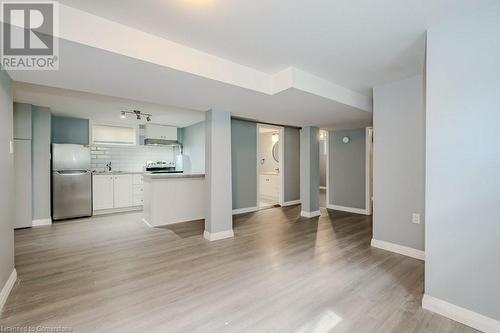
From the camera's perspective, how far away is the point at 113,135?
5.80 meters

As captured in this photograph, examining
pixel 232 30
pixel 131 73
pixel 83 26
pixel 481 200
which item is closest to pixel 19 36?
pixel 83 26

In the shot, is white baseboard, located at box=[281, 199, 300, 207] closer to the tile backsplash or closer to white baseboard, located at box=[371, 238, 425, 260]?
white baseboard, located at box=[371, 238, 425, 260]

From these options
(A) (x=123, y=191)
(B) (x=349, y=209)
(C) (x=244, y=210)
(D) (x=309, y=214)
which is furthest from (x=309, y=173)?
(A) (x=123, y=191)

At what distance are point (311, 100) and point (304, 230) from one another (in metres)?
2.25

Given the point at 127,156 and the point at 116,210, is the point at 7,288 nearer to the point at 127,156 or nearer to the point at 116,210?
the point at 116,210

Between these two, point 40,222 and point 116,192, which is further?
point 116,192

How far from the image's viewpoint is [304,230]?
13.0 feet

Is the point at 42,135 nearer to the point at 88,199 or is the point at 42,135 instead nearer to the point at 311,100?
the point at 88,199

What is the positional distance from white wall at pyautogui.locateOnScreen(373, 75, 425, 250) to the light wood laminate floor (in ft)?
1.25

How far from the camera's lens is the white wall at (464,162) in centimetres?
153

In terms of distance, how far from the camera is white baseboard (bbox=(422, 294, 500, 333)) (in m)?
1.54

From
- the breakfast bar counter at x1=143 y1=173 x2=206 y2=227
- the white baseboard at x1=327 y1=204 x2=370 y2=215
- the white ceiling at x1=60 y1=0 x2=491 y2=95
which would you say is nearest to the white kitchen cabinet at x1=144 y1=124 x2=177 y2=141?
the breakfast bar counter at x1=143 y1=173 x2=206 y2=227

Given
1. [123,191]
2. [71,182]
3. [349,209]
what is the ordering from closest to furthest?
[71,182], [123,191], [349,209]

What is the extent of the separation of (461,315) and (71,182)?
610cm
